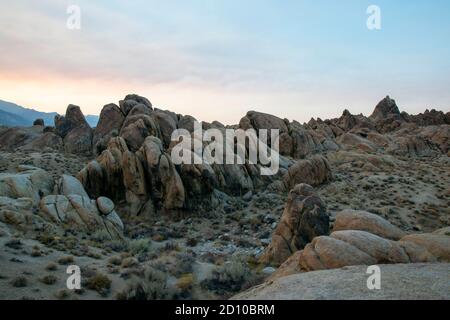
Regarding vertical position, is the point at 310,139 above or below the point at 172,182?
above

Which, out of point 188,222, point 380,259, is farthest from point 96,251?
point 380,259

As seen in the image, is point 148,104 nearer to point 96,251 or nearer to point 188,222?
point 188,222

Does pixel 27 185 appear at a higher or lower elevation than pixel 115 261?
higher

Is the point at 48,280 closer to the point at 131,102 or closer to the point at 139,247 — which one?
the point at 139,247

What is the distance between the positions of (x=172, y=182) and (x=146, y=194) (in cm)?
282

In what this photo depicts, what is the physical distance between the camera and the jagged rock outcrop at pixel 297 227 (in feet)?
68.0

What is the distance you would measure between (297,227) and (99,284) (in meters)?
11.5

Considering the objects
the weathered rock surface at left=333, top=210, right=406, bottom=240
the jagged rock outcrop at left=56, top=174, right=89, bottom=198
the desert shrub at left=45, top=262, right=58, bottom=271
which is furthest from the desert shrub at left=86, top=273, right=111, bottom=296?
the jagged rock outcrop at left=56, top=174, right=89, bottom=198

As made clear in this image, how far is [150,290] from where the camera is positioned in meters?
14.8

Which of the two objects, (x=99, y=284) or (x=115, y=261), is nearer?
(x=99, y=284)

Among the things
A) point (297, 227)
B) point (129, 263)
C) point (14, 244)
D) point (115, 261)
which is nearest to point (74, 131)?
point (14, 244)
